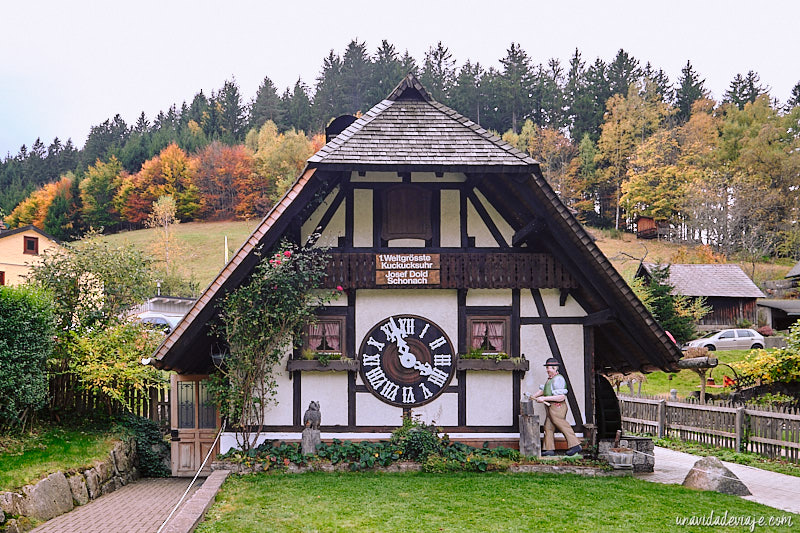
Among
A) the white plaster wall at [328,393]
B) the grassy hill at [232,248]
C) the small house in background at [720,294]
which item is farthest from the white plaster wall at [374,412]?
the grassy hill at [232,248]

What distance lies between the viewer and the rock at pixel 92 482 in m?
11.9

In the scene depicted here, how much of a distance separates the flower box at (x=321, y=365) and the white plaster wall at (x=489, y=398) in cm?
220

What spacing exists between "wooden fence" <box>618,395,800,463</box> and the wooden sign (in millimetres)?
8805

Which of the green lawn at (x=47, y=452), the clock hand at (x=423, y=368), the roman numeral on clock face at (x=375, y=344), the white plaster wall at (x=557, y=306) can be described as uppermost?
the white plaster wall at (x=557, y=306)

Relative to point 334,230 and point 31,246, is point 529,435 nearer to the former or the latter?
point 334,230

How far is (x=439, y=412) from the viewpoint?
12617 millimetres

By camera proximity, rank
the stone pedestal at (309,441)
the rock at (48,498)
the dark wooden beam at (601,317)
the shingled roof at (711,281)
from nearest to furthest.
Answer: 1. the rock at (48,498)
2. the stone pedestal at (309,441)
3. the dark wooden beam at (601,317)
4. the shingled roof at (711,281)

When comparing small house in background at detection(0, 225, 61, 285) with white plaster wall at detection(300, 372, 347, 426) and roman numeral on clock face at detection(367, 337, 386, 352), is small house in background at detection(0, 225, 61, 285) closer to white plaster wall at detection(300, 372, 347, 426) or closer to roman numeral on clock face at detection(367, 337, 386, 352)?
white plaster wall at detection(300, 372, 347, 426)

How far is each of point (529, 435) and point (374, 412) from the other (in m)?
Result: 2.81

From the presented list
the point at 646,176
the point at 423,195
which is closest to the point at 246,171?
the point at 646,176

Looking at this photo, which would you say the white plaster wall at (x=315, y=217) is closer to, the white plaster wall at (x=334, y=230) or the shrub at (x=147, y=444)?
the white plaster wall at (x=334, y=230)

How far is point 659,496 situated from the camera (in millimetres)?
10211

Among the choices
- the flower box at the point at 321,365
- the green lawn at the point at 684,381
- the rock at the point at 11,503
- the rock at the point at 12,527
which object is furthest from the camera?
the green lawn at the point at 684,381

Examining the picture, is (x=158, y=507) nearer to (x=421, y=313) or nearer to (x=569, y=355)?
(x=421, y=313)
